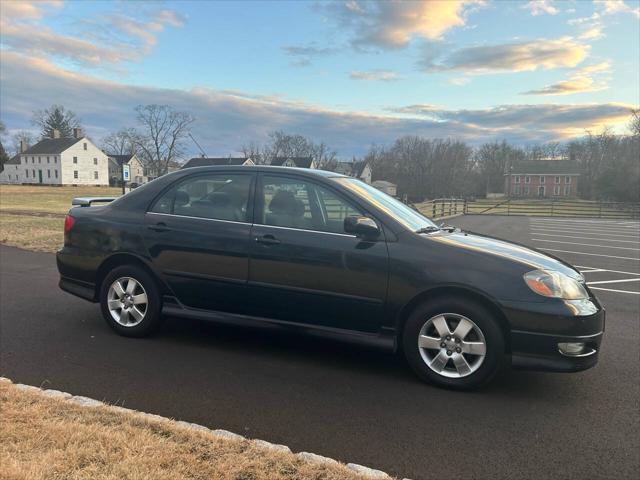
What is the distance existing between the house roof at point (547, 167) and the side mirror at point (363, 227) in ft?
312

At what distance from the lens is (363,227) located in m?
3.91

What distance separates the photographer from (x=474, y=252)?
150 inches

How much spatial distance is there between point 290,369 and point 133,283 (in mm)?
1819

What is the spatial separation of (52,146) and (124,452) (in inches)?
3585

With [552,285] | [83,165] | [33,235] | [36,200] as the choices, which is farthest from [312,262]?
[83,165]

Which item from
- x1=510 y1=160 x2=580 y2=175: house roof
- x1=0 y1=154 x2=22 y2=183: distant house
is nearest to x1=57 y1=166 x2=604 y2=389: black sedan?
x1=0 y1=154 x2=22 y2=183: distant house

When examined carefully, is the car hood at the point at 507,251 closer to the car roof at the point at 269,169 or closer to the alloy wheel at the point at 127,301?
the car roof at the point at 269,169

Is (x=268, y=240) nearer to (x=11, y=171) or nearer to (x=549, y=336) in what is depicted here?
(x=549, y=336)

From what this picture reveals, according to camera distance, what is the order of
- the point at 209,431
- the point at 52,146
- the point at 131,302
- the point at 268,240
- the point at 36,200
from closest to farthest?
the point at 209,431, the point at 268,240, the point at 131,302, the point at 36,200, the point at 52,146

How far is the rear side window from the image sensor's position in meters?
4.50

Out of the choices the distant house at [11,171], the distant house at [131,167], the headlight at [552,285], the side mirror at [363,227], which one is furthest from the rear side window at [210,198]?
the distant house at [131,167]

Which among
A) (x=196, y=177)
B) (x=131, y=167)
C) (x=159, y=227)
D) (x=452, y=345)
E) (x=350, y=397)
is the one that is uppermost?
(x=131, y=167)

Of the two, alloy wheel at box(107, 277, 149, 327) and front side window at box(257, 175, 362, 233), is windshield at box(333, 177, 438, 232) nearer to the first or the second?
front side window at box(257, 175, 362, 233)

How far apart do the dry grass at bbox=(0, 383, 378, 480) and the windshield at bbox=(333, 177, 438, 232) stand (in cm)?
222
